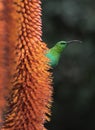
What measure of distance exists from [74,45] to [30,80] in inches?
390

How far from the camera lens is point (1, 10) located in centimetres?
169

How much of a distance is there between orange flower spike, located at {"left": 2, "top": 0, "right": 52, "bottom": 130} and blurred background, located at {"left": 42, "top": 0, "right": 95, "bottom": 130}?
8876mm

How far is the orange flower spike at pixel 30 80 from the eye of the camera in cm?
Result: 288

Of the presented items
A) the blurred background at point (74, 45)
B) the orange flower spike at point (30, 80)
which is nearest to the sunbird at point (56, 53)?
the orange flower spike at point (30, 80)

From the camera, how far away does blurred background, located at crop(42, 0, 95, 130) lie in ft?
41.0

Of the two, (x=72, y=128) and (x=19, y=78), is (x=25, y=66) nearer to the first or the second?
(x=19, y=78)

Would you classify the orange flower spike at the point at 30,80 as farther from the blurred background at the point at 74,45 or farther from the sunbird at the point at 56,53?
the blurred background at the point at 74,45

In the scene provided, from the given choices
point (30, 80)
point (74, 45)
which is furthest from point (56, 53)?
point (74, 45)

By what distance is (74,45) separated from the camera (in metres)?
13.0

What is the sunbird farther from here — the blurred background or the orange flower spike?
the blurred background

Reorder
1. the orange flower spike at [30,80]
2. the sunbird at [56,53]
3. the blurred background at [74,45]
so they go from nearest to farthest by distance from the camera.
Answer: the orange flower spike at [30,80], the sunbird at [56,53], the blurred background at [74,45]

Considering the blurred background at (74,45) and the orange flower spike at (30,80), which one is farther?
the blurred background at (74,45)

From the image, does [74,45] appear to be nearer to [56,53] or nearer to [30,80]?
[56,53]

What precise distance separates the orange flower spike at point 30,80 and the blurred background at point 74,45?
8876mm
